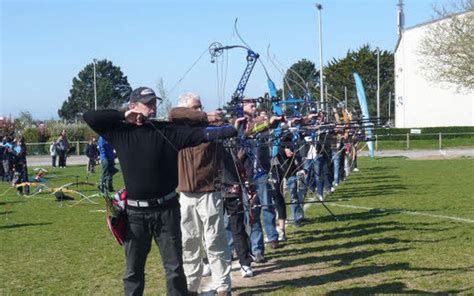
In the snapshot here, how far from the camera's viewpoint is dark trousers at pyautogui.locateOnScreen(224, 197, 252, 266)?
720 cm

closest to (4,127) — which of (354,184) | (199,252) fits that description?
(354,184)

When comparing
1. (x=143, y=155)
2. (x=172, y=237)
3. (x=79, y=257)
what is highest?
(x=143, y=155)

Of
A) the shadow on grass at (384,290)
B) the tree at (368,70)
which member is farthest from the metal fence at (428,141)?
the shadow on grass at (384,290)

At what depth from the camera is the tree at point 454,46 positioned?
3027 centimetres

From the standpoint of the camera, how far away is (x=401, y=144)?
137 feet

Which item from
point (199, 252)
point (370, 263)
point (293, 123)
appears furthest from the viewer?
point (293, 123)

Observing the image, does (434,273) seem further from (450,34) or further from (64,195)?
(450,34)

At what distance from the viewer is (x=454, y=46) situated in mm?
31281

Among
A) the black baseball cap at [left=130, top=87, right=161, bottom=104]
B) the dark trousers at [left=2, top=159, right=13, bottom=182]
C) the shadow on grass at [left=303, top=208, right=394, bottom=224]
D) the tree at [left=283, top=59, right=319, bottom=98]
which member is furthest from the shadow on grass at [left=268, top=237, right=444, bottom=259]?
the dark trousers at [left=2, top=159, right=13, bottom=182]

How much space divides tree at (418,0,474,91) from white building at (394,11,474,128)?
19.1 m

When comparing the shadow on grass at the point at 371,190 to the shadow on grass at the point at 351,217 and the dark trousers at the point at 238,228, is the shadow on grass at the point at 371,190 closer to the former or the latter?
the shadow on grass at the point at 351,217

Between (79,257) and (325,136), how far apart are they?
3756mm

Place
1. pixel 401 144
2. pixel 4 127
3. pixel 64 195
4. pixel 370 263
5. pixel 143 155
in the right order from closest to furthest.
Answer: pixel 143 155 → pixel 370 263 → pixel 64 195 → pixel 401 144 → pixel 4 127

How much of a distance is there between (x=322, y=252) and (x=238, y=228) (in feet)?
5.83
